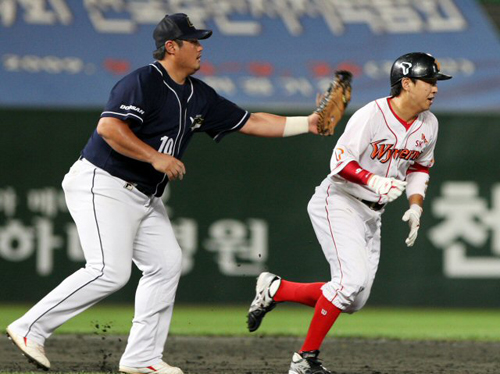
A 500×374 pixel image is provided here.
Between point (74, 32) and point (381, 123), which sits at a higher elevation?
point (74, 32)

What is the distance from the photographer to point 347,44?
1142 cm

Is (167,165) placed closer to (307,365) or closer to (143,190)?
(143,190)

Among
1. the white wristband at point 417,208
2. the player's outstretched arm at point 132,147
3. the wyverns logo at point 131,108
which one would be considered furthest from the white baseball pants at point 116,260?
the white wristband at point 417,208

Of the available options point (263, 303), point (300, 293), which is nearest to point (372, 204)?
point (300, 293)

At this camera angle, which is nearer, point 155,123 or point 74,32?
point 155,123

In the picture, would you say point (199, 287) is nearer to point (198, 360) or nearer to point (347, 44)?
point (198, 360)

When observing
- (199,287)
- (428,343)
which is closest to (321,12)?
(199,287)

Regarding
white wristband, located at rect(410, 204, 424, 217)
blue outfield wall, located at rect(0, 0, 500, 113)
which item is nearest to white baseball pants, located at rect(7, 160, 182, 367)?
white wristband, located at rect(410, 204, 424, 217)

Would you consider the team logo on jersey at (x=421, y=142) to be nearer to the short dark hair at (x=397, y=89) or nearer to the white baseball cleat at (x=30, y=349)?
the short dark hair at (x=397, y=89)

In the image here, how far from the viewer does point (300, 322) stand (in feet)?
25.7

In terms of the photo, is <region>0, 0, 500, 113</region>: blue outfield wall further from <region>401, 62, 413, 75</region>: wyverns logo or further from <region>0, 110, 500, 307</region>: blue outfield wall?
<region>401, 62, 413, 75</region>: wyverns logo

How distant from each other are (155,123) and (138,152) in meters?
0.27

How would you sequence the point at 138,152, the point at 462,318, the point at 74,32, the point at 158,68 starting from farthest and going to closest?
the point at 74,32
the point at 462,318
the point at 158,68
the point at 138,152

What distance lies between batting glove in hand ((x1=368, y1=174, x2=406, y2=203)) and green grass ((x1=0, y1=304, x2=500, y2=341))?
8.08 ft
